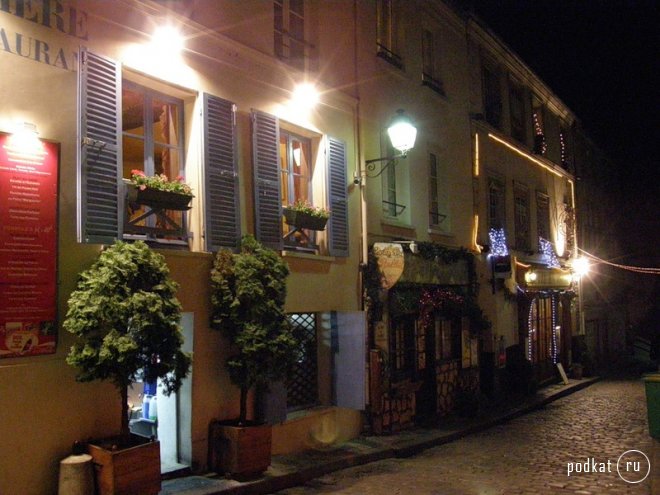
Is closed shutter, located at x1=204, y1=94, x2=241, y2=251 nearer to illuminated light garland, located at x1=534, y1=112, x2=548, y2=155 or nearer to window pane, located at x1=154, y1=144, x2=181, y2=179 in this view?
window pane, located at x1=154, y1=144, x2=181, y2=179

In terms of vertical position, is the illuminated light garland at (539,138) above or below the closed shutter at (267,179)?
above

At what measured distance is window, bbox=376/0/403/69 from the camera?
43.3 feet

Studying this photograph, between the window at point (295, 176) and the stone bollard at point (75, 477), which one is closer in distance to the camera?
the stone bollard at point (75, 477)

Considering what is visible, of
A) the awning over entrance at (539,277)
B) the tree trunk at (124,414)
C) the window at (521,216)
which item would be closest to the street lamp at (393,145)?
the tree trunk at (124,414)

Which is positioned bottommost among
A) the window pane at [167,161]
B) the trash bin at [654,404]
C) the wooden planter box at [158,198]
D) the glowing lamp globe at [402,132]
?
the trash bin at [654,404]

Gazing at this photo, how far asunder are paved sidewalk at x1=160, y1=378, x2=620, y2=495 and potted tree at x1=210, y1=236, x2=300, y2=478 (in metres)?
0.25

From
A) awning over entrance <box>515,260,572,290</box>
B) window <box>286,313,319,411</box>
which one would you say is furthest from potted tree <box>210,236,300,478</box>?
awning over entrance <box>515,260,572,290</box>

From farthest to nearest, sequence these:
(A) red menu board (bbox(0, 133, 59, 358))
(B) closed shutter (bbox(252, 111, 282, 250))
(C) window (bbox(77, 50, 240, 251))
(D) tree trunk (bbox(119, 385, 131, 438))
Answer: (B) closed shutter (bbox(252, 111, 282, 250)) → (C) window (bbox(77, 50, 240, 251)) → (D) tree trunk (bbox(119, 385, 131, 438)) → (A) red menu board (bbox(0, 133, 59, 358))

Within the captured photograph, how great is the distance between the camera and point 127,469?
6465mm

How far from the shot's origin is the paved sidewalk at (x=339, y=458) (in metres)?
7.64

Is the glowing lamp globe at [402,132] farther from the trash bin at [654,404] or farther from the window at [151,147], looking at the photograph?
the trash bin at [654,404]

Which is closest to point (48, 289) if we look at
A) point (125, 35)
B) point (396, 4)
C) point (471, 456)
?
point (125, 35)

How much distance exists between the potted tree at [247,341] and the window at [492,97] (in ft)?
37.6

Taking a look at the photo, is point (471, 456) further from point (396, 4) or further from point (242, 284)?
point (396, 4)
